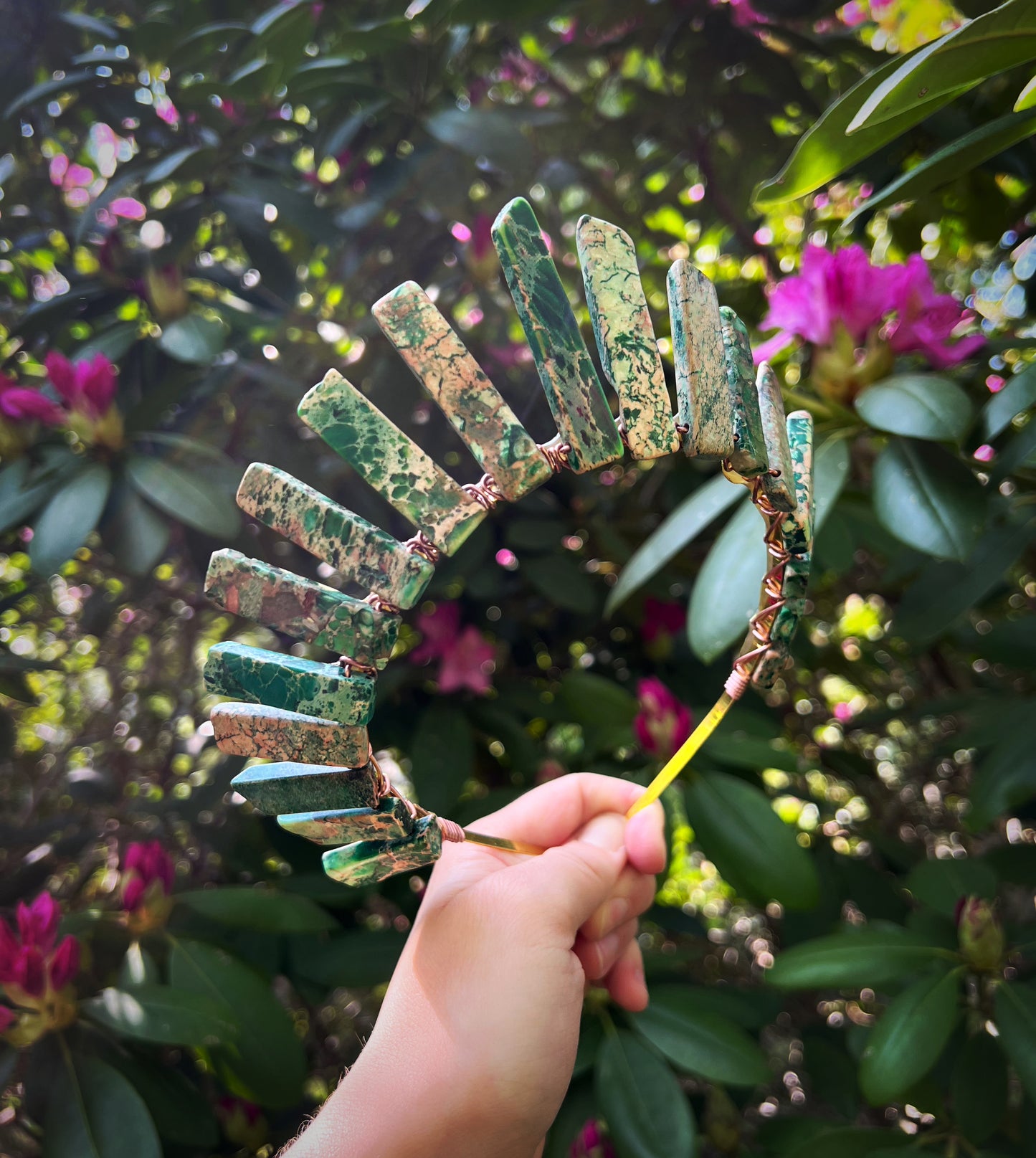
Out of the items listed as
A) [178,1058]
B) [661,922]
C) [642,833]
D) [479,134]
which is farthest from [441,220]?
[178,1058]

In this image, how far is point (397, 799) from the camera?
626mm

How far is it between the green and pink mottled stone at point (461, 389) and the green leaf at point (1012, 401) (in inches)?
18.4

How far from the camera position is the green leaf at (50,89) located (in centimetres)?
105

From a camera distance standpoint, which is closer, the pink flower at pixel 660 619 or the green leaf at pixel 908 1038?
the green leaf at pixel 908 1038

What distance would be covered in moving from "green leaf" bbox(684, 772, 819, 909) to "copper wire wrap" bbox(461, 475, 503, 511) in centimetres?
58

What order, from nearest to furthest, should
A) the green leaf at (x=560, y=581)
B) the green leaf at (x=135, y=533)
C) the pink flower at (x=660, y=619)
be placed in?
the green leaf at (x=135, y=533)
the green leaf at (x=560, y=581)
the pink flower at (x=660, y=619)

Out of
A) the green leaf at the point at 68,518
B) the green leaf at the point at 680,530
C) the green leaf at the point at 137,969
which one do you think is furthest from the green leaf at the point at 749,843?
the green leaf at the point at 68,518

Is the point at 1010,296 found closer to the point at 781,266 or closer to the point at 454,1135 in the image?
the point at 781,266

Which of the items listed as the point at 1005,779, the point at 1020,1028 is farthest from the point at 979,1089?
the point at 1005,779

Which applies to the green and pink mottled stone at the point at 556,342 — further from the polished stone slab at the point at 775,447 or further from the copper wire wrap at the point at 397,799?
the copper wire wrap at the point at 397,799

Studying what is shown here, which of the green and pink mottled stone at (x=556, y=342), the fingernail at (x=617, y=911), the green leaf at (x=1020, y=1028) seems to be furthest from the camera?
the green leaf at (x=1020, y=1028)

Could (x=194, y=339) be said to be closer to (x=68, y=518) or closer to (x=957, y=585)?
(x=68, y=518)

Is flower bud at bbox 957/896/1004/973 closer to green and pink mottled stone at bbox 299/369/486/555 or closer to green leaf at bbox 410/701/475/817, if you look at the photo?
green leaf at bbox 410/701/475/817

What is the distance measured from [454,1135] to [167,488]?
2.38 feet
